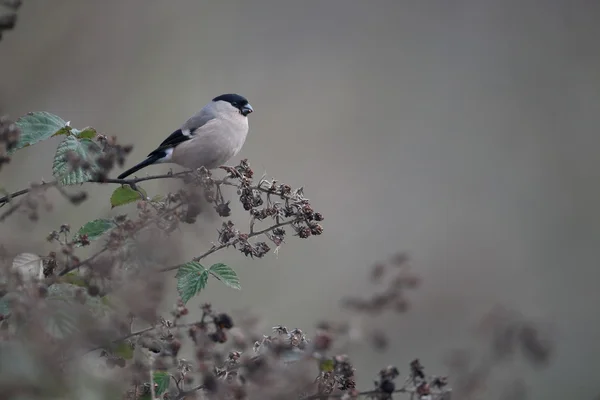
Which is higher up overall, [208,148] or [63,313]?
[208,148]

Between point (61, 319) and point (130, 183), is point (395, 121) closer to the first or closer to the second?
point (130, 183)

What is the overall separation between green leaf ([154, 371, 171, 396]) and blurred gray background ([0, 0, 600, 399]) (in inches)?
137

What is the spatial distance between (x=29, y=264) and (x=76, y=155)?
0.31 metres

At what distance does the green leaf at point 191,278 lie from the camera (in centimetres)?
126

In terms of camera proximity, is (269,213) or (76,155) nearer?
(76,155)

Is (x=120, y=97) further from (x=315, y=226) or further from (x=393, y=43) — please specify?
(x=315, y=226)

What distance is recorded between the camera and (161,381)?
1.09m

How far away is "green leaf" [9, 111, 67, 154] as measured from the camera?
1364 mm

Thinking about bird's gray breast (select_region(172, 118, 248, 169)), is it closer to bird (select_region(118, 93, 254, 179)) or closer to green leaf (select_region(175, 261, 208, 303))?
bird (select_region(118, 93, 254, 179))

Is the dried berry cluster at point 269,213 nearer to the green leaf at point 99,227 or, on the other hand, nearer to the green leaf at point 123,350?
the green leaf at point 99,227

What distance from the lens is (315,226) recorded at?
141 cm

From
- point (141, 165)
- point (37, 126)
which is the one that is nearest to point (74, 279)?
point (37, 126)

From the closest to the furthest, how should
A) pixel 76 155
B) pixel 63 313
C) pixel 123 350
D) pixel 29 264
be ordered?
pixel 63 313
pixel 123 350
pixel 29 264
pixel 76 155

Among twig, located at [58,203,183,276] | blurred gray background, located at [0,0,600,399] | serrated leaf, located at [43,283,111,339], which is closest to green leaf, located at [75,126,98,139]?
twig, located at [58,203,183,276]
